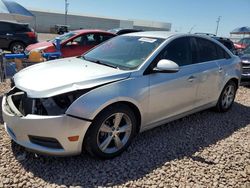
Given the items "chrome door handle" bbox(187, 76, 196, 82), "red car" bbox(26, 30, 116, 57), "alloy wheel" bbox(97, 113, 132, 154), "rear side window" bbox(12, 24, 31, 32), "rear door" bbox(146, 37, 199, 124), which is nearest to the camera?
"alloy wheel" bbox(97, 113, 132, 154)

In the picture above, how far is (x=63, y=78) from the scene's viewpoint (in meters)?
3.03

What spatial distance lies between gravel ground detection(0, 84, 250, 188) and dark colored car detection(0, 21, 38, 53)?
9504mm

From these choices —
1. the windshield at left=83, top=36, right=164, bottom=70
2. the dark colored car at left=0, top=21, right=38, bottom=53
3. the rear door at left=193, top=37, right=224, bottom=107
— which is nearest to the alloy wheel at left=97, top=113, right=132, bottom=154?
the windshield at left=83, top=36, right=164, bottom=70

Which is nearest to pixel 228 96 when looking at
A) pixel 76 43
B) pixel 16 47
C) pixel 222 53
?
pixel 222 53

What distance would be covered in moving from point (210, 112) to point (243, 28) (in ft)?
72.4

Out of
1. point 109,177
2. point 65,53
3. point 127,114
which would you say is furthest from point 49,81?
point 65,53

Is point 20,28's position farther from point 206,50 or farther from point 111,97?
point 111,97

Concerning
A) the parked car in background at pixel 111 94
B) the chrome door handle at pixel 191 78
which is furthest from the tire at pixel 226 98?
the chrome door handle at pixel 191 78

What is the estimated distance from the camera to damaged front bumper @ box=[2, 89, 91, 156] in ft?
8.89

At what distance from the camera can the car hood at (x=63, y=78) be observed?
2824mm

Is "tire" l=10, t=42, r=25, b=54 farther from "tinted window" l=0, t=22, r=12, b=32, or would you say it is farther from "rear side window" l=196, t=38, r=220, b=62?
"rear side window" l=196, t=38, r=220, b=62

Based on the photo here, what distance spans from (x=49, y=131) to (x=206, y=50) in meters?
3.12

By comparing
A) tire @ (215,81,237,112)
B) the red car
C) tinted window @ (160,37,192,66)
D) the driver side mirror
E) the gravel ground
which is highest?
tinted window @ (160,37,192,66)

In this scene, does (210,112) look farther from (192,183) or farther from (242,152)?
(192,183)
